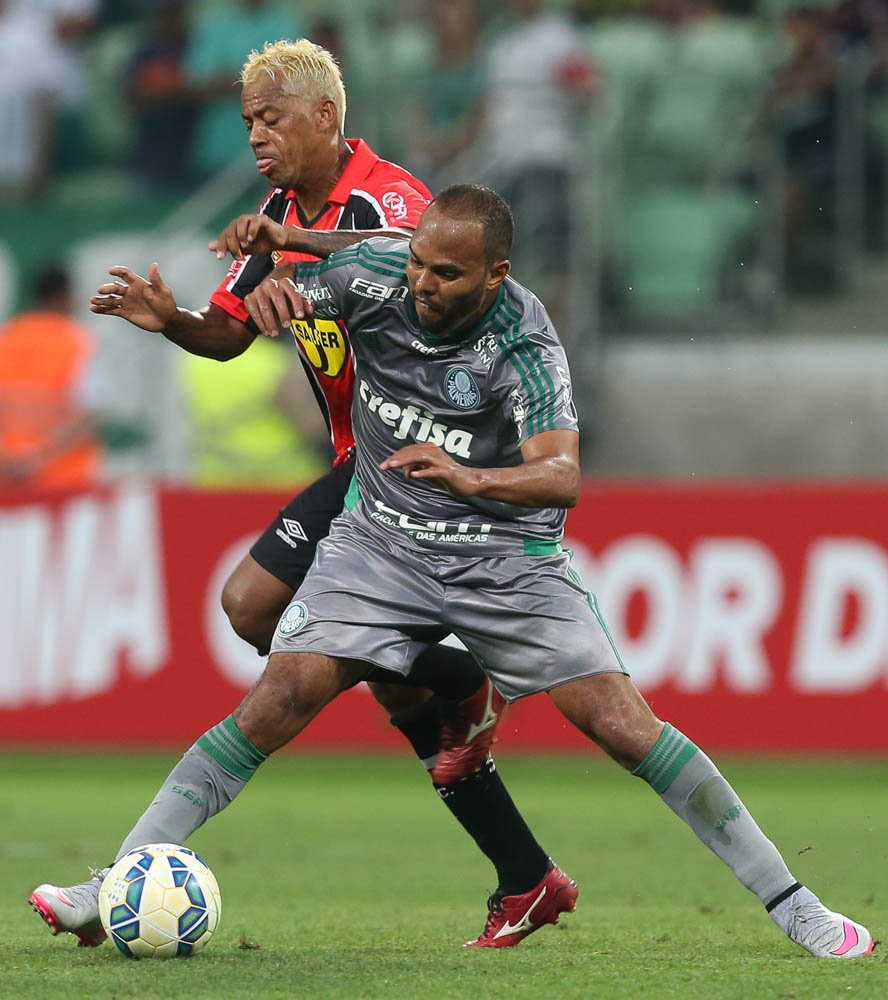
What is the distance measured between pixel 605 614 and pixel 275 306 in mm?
6457

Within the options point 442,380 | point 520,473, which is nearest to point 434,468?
point 520,473

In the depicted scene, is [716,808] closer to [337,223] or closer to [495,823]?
[495,823]

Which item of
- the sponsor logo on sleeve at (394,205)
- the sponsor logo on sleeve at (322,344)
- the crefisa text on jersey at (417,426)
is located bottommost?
the crefisa text on jersey at (417,426)

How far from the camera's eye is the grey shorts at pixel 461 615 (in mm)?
5594

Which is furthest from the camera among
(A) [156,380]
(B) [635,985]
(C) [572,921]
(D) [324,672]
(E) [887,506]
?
(A) [156,380]

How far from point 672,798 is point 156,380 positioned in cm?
801

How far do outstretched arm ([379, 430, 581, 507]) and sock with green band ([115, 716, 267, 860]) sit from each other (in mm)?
928

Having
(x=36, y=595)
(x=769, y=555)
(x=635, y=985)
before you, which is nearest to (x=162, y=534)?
(x=36, y=595)

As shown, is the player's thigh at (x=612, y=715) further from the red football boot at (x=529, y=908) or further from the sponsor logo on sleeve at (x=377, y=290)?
the sponsor logo on sleeve at (x=377, y=290)

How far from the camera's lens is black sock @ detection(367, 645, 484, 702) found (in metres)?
6.24

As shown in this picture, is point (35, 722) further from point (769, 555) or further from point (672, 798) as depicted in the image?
point (672, 798)

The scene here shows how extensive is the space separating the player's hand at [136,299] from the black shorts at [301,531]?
0.85 metres

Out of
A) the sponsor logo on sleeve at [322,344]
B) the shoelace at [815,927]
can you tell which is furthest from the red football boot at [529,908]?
the sponsor logo on sleeve at [322,344]

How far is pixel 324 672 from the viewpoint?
5562mm
